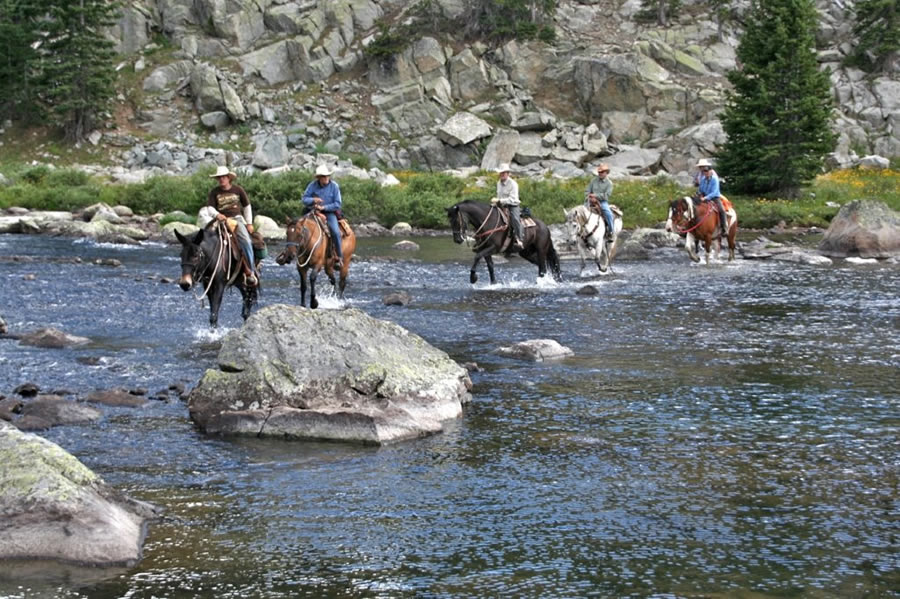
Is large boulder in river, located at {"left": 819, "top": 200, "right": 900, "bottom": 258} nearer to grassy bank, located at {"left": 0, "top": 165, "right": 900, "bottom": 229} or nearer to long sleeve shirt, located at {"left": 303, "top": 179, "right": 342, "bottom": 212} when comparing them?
grassy bank, located at {"left": 0, "top": 165, "right": 900, "bottom": 229}

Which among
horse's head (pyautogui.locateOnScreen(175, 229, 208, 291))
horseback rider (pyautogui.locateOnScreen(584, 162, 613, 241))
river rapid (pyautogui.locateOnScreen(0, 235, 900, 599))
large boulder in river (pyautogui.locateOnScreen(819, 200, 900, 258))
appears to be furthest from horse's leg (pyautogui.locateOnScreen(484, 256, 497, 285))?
large boulder in river (pyautogui.locateOnScreen(819, 200, 900, 258))

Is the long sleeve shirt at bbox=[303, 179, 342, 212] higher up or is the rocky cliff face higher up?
the rocky cliff face

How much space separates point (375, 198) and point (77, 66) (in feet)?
112

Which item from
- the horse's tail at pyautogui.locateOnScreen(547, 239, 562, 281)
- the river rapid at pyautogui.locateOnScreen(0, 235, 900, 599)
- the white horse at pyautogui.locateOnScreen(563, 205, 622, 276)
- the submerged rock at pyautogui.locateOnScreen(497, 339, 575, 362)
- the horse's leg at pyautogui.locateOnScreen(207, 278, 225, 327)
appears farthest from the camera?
the white horse at pyautogui.locateOnScreen(563, 205, 622, 276)


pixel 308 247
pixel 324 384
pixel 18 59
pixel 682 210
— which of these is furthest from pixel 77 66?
pixel 324 384

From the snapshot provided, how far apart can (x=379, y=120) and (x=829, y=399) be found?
220 ft

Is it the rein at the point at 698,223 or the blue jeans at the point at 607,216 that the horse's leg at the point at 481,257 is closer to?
the blue jeans at the point at 607,216

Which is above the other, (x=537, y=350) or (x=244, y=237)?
(x=244, y=237)

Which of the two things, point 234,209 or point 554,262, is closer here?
point 234,209

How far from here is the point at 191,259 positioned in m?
17.4

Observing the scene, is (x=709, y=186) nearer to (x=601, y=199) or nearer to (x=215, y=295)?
(x=601, y=199)

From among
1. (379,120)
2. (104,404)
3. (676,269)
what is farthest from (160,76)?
(104,404)

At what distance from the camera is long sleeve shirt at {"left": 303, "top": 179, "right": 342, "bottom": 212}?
71.2 ft

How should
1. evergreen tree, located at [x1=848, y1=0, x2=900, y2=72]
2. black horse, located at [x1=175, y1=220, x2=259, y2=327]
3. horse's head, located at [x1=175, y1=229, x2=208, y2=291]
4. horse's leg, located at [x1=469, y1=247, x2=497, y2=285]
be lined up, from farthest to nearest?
evergreen tree, located at [x1=848, y1=0, x2=900, y2=72], horse's leg, located at [x1=469, y1=247, x2=497, y2=285], black horse, located at [x1=175, y1=220, x2=259, y2=327], horse's head, located at [x1=175, y1=229, x2=208, y2=291]
